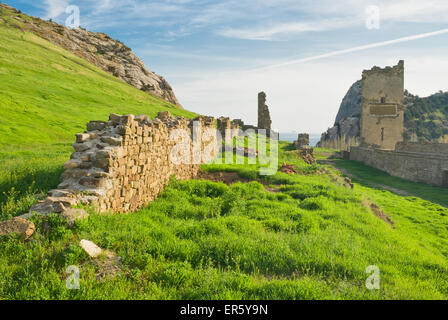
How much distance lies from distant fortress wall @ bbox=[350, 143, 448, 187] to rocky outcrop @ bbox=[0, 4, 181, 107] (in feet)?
194

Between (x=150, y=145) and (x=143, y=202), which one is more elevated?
(x=150, y=145)

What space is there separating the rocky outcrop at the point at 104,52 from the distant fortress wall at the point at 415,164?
2331 inches

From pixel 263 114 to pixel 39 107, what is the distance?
1110 inches

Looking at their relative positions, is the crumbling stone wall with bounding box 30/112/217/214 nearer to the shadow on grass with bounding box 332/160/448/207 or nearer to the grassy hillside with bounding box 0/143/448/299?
the grassy hillside with bounding box 0/143/448/299

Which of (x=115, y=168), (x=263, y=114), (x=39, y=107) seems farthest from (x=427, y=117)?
(x=115, y=168)

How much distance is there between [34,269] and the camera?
4.35 metres

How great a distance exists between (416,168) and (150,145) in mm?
23610

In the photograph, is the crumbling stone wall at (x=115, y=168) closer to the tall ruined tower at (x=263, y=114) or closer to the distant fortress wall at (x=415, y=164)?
the distant fortress wall at (x=415, y=164)

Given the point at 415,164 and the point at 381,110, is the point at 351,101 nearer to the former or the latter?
the point at 381,110

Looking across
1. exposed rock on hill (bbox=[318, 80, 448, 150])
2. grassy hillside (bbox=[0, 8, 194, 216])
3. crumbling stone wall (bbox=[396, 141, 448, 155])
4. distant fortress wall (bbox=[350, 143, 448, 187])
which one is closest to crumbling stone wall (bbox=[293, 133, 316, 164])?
distant fortress wall (bbox=[350, 143, 448, 187])

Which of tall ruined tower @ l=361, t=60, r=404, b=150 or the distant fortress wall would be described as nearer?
the distant fortress wall

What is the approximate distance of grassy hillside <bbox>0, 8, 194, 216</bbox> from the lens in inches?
366
